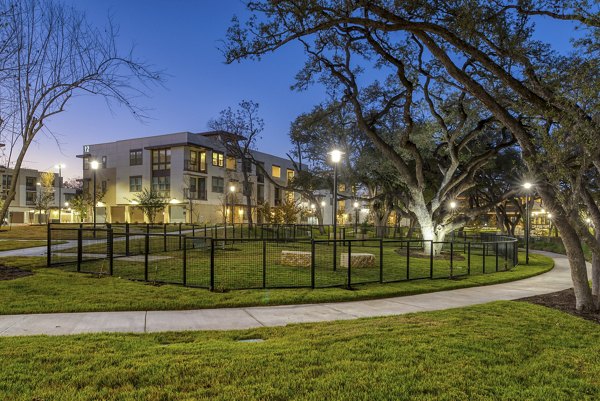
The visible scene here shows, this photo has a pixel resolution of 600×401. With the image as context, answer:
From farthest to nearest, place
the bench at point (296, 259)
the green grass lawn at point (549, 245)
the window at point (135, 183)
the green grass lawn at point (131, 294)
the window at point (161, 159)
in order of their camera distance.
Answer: the window at point (135, 183) → the window at point (161, 159) → the green grass lawn at point (549, 245) → the bench at point (296, 259) → the green grass lawn at point (131, 294)

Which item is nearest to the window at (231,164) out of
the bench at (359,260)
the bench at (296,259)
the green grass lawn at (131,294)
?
the bench at (296,259)

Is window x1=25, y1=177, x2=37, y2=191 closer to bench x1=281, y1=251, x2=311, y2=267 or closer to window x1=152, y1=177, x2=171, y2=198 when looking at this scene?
window x1=152, y1=177, x2=171, y2=198

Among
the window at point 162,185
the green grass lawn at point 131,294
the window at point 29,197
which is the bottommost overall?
the green grass lawn at point 131,294

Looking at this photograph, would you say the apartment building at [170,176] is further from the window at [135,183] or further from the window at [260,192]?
the window at [260,192]

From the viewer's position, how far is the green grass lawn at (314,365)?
12.7 ft

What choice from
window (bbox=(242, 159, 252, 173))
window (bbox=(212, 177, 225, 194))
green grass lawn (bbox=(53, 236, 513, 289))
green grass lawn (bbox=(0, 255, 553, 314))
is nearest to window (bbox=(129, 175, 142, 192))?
window (bbox=(212, 177, 225, 194))

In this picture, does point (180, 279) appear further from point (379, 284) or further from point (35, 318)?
point (379, 284)

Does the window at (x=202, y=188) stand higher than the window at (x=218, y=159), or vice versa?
the window at (x=218, y=159)

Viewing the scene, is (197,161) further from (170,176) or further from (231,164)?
(231,164)

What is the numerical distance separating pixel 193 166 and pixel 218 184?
508cm

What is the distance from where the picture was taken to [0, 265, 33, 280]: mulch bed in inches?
419

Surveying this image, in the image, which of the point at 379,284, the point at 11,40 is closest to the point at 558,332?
the point at 379,284

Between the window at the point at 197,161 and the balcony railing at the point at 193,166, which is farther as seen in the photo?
the window at the point at 197,161

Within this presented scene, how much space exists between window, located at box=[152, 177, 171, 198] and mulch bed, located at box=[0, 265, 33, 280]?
36683mm
